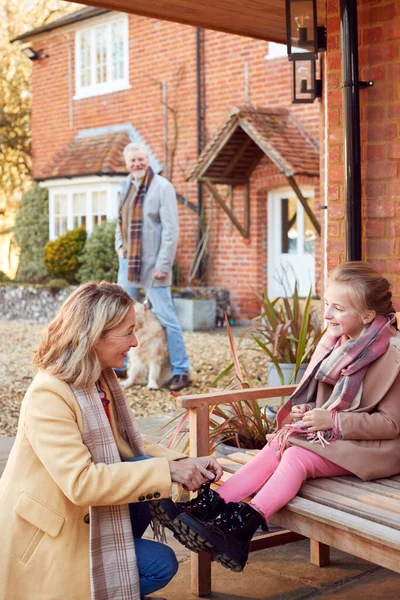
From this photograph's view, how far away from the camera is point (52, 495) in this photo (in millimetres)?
2607

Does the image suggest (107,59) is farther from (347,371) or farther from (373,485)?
(373,485)

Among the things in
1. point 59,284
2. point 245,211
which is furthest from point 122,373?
point 59,284

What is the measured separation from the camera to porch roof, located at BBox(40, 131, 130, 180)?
52.8 ft

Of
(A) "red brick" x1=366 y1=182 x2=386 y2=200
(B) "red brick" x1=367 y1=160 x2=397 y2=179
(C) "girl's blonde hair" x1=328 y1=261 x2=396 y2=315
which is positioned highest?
(B) "red brick" x1=367 y1=160 x2=397 y2=179

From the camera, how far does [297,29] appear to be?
15.8ft

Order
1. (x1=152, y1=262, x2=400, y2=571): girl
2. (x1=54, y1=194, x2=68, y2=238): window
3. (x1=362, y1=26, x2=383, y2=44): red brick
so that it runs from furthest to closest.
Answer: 1. (x1=54, y1=194, x2=68, y2=238): window
2. (x1=362, y1=26, x2=383, y2=44): red brick
3. (x1=152, y1=262, x2=400, y2=571): girl

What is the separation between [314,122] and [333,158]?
28.5ft

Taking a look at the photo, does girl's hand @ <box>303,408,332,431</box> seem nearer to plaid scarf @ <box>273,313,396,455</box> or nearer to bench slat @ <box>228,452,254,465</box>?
plaid scarf @ <box>273,313,396,455</box>

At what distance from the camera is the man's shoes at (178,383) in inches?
306

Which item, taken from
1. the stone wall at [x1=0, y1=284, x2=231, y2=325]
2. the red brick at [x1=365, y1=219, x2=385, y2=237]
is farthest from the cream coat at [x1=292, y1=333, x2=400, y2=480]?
the stone wall at [x1=0, y1=284, x2=231, y2=325]

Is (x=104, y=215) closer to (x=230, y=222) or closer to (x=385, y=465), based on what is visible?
(x=230, y=222)

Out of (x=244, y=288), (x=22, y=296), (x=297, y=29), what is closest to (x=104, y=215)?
(x=22, y=296)

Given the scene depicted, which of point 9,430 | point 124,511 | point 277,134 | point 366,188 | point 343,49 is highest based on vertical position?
point 277,134

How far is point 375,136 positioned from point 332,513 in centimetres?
233
